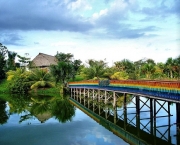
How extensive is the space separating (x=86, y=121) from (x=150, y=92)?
20.1 feet

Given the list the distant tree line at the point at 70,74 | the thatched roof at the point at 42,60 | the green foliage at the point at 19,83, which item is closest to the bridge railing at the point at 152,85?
the distant tree line at the point at 70,74

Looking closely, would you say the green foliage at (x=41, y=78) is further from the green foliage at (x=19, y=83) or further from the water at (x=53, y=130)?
the water at (x=53, y=130)

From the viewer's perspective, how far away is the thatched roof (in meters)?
55.3

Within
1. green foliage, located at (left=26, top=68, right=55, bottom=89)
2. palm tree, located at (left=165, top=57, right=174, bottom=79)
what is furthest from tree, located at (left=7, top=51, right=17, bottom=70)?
palm tree, located at (left=165, top=57, right=174, bottom=79)

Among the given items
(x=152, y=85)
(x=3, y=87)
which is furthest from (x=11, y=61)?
(x=152, y=85)

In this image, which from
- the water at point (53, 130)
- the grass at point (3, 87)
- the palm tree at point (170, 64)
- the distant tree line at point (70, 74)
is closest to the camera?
the water at point (53, 130)

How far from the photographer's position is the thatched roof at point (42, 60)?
5533 centimetres

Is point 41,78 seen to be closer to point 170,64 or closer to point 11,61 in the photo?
point 11,61

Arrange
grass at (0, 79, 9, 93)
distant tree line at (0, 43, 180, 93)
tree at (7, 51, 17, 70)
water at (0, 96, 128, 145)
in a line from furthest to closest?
tree at (7, 51, 17, 70)
grass at (0, 79, 9, 93)
distant tree line at (0, 43, 180, 93)
water at (0, 96, 128, 145)

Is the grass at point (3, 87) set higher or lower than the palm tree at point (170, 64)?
lower

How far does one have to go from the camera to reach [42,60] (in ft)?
185

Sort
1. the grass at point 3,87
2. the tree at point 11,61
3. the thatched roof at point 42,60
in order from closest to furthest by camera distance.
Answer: the grass at point 3,87 < the thatched roof at point 42,60 < the tree at point 11,61

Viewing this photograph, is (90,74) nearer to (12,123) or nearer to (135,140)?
(12,123)

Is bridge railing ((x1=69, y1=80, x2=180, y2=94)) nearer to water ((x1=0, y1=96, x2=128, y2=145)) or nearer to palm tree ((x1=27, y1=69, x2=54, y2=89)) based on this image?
water ((x1=0, y1=96, x2=128, y2=145))
